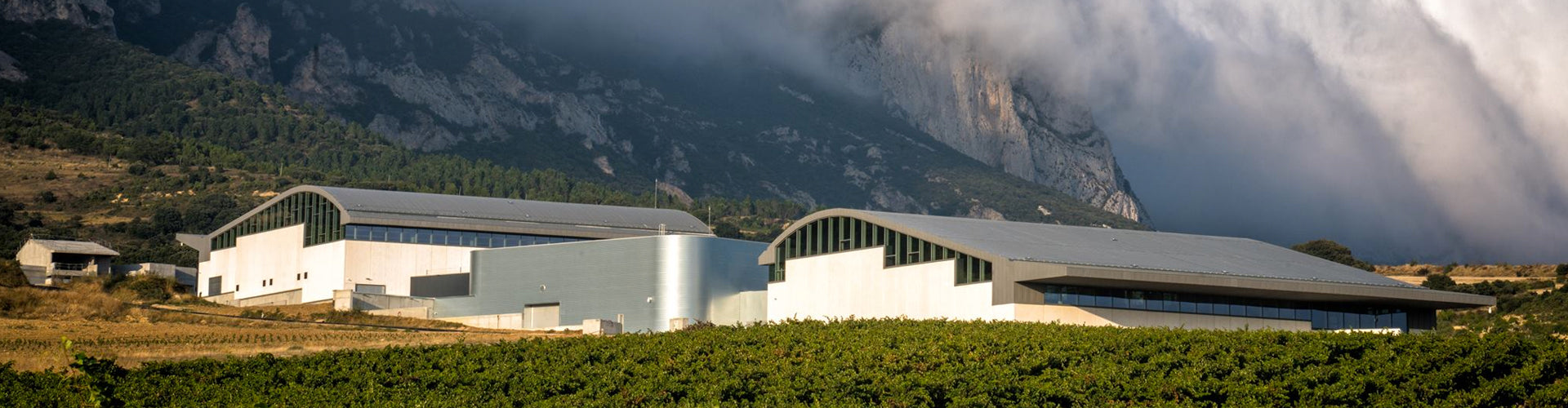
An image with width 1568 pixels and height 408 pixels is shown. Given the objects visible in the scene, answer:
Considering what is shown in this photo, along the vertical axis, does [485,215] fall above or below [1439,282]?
above

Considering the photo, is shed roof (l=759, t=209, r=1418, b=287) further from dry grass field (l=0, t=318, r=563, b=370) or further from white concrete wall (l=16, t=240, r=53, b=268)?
white concrete wall (l=16, t=240, r=53, b=268)

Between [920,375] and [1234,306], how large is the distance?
3035 cm

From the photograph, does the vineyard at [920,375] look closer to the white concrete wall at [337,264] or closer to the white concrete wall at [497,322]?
the white concrete wall at [497,322]

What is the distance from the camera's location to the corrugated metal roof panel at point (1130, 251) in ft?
230

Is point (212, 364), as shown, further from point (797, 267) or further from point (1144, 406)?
point (797, 267)

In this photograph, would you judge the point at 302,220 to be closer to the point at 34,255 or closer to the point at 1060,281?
the point at 34,255

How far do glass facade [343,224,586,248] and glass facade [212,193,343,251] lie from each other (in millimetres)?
1382

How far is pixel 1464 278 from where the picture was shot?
125812 millimetres

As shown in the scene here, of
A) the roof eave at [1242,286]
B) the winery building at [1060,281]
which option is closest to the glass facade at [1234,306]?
the winery building at [1060,281]

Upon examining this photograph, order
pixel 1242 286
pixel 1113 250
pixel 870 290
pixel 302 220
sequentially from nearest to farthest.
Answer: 1. pixel 1242 286
2. pixel 1113 250
3. pixel 870 290
4. pixel 302 220

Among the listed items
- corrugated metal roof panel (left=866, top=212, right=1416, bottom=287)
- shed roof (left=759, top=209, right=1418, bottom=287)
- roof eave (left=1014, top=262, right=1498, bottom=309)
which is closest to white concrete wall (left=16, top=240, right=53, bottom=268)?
shed roof (left=759, top=209, right=1418, bottom=287)

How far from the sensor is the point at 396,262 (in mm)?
102875

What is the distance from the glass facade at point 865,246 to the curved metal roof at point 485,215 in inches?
1154

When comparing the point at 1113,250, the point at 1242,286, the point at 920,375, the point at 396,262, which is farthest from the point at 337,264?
the point at 920,375
